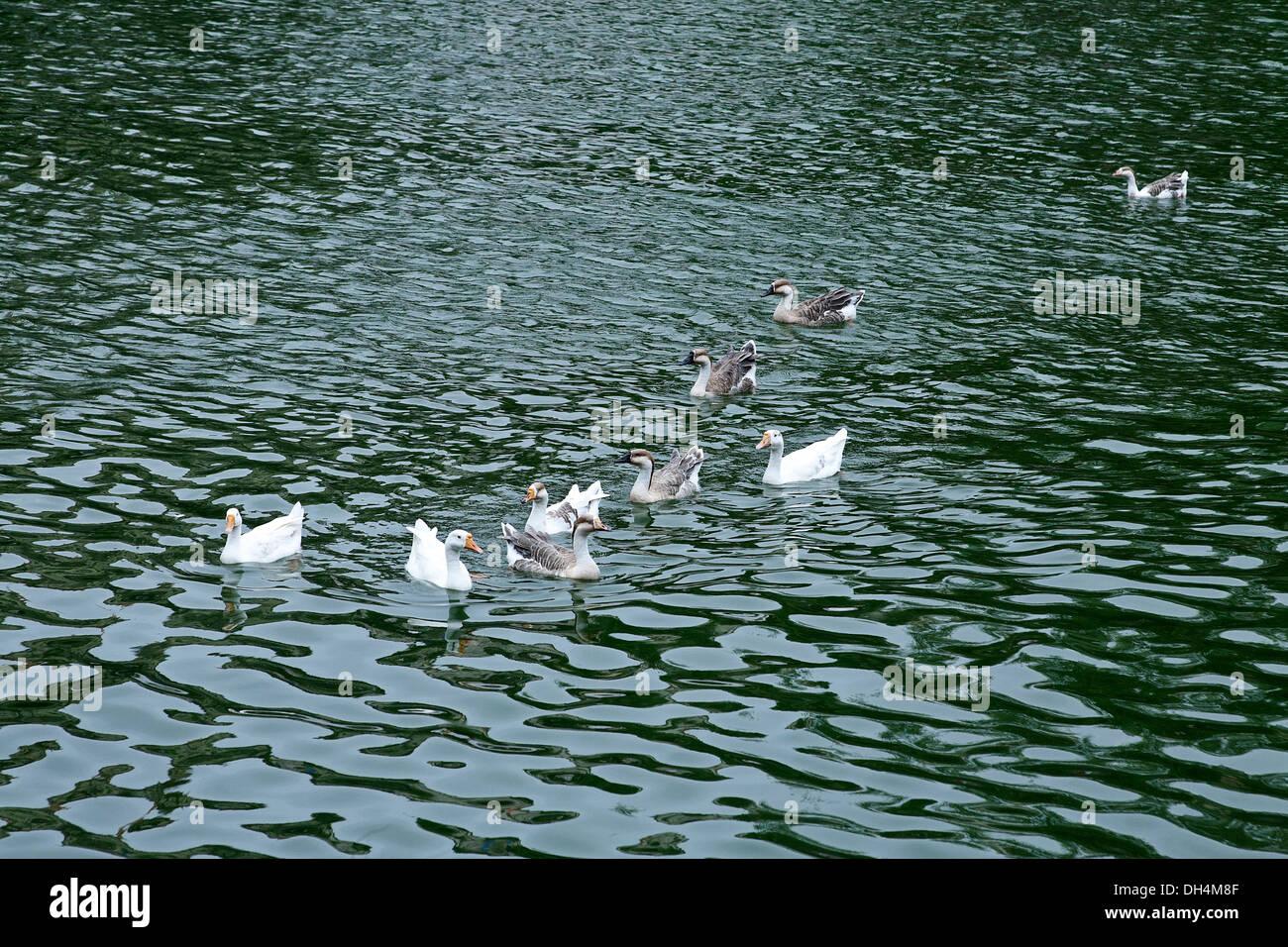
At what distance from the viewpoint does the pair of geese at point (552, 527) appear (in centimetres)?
1603

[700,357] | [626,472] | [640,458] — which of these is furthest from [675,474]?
[700,357]

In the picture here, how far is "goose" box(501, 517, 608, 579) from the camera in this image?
16484 millimetres

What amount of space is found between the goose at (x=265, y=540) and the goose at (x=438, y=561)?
4.65ft

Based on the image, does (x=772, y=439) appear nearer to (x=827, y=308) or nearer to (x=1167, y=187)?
(x=827, y=308)

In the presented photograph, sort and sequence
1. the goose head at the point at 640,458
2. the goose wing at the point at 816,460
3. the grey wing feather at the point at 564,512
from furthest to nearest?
the goose wing at the point at 816,460 → the goose head at the point at 640,458 → the grey wing feather at the point at 564,512

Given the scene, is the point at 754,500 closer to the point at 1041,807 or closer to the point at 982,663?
the point at 982,663

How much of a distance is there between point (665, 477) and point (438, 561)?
13.0 ft

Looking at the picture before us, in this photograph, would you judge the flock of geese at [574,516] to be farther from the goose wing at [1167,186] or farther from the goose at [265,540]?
the goose wing at [1167,186]

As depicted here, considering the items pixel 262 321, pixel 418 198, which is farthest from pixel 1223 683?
pixel 418 198

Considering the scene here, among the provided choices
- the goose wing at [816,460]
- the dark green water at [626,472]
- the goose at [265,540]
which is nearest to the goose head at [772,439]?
the goose wing at [816,460]

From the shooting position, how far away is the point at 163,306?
Answer: 82.3 feet

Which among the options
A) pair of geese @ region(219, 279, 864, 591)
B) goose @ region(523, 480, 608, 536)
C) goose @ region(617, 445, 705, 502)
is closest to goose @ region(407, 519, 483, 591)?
pair of geese @ region(219, 279, 864, 591)

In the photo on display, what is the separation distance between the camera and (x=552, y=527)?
17.9 metres
